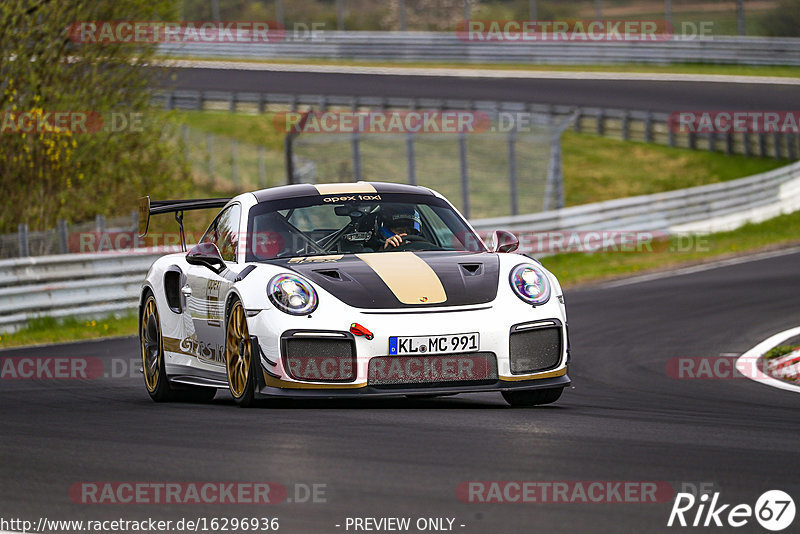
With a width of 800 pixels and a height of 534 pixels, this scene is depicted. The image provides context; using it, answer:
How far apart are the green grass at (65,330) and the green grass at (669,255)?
6.54 m

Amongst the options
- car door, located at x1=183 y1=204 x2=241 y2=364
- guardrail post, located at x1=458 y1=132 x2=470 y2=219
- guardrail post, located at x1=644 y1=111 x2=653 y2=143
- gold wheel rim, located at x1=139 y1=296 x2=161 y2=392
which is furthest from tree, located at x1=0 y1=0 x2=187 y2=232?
guardrail post, located at x1=644 y1=111 x2=653 y2=143

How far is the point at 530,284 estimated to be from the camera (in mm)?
7898

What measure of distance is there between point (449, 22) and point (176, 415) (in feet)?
193

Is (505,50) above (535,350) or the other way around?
above

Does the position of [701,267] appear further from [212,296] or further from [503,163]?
[212,296]

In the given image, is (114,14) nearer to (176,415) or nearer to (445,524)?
(176,415)

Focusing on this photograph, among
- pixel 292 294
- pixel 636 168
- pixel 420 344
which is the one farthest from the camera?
pixel 636 168

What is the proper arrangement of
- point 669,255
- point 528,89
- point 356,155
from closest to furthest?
point 356,155 → point 669,255 → point 528,89

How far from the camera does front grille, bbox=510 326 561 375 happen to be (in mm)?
7641

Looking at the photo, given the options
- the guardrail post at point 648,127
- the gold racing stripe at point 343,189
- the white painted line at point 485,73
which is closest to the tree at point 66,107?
the gold racing stripe at point 343,189

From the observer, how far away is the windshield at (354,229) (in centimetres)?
862

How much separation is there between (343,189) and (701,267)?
12408 millimetres

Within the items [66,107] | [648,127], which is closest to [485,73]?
[648,127]

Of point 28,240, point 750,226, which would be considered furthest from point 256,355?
point 750,226
